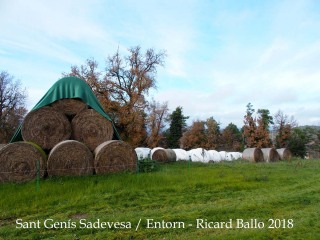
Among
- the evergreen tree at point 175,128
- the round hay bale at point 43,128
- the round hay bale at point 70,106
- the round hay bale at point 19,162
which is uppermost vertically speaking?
the evergreen tree at point 175,128

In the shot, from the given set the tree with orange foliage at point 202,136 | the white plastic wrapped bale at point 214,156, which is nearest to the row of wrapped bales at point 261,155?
the white plastic wrapped bale at point 214,156

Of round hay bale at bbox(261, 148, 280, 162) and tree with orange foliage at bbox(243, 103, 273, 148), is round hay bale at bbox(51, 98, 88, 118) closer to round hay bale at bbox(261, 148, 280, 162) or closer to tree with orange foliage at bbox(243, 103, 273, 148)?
round hay bale at bbox(261, 148, 280, 162)

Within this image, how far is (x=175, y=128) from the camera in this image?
200ft

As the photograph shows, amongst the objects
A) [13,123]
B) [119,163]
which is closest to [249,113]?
[13,123]

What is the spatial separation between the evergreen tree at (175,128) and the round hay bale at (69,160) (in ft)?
157

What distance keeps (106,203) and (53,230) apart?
230 cm

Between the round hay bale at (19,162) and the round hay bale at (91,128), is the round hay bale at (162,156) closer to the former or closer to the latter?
the round hay bale at (91,128)

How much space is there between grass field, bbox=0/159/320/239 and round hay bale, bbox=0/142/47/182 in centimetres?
51

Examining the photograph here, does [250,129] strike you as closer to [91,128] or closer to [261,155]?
[261,155]

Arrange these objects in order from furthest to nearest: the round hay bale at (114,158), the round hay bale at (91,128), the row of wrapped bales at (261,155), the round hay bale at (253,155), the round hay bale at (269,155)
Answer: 1. the round hay bale at (269,155)
2. the row of wrapped bales at (261,155)
3. the round hay bale at (253,155)
4. the round hay bale at (91,128)
5. the round hay bale at (114,158)

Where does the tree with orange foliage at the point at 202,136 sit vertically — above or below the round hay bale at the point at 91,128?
above

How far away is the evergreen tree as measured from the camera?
60062 mm

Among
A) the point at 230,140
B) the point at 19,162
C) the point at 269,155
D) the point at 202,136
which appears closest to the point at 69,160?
the point at 19,162

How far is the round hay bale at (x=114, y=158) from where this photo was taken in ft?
39.4
